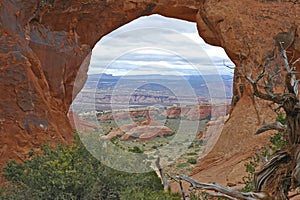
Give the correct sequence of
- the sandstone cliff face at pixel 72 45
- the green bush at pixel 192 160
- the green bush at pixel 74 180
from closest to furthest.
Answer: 1. the green bush at pixel 74 180
2. the sandstone cliff face at pixel 72 45
3. the green bush at pixel 192 160

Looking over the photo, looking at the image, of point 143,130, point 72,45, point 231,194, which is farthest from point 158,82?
point 231,194

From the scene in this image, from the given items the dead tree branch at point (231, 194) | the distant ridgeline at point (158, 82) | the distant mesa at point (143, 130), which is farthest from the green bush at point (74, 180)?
the distant mesa at point (143, 130)

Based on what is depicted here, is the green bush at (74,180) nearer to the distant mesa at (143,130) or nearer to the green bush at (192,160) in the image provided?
the green bush at (192,160)

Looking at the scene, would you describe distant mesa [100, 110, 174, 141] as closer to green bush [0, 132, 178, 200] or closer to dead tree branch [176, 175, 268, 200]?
green bush [0, 132, 178, 200]

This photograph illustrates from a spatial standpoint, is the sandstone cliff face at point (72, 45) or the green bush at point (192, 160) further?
the green bush at point (192, 160)

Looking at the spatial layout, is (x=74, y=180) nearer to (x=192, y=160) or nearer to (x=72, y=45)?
(x=72, y=45)

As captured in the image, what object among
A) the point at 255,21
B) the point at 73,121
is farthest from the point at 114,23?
the point at 255,21

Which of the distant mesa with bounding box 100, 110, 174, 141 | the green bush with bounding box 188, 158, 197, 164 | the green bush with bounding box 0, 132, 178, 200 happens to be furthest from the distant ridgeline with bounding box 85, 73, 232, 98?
the distant mesa with bounding box 100, 110, 174, 141
